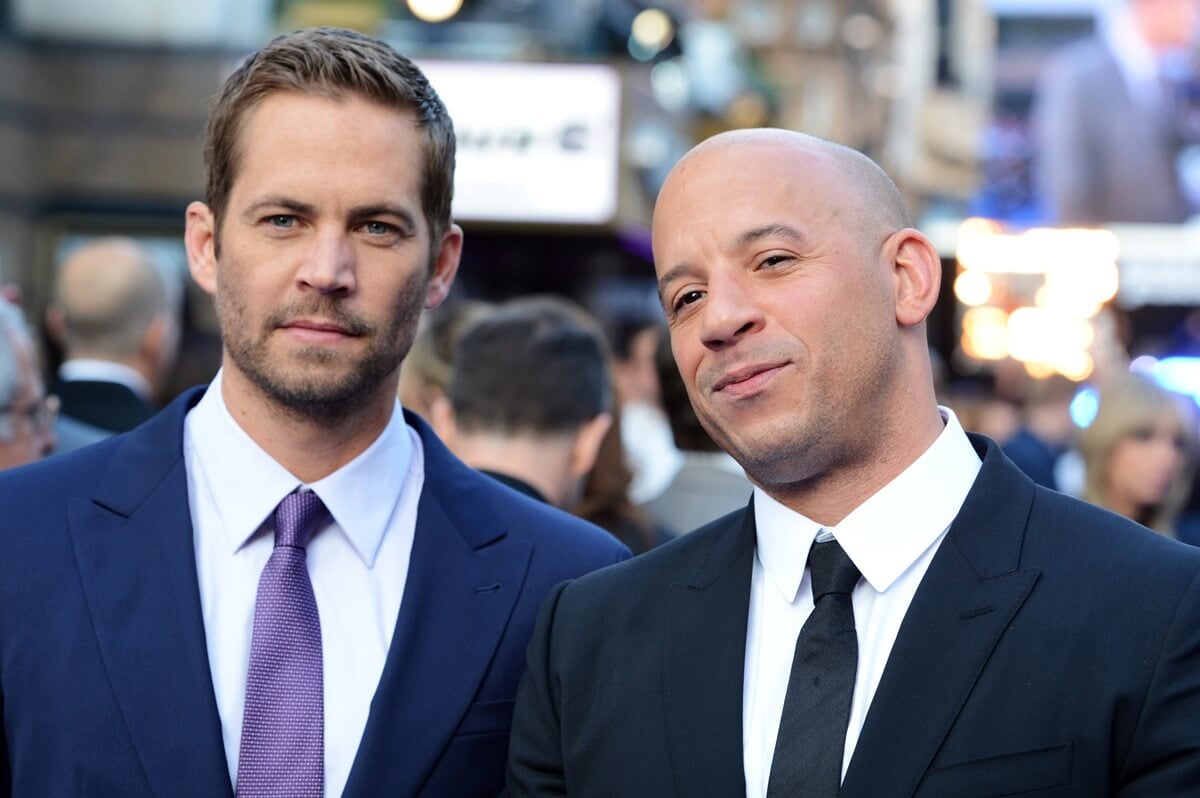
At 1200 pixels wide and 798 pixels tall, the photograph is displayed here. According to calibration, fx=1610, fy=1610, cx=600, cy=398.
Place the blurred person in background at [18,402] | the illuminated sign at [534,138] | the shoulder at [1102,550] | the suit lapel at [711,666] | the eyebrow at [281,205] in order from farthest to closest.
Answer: the illuminated sign at [534,138]
the blurred person in background at [18,402]
the eyebrow at [281,205]
the suit lapel at [711,666]
the shoulder at [1102,550]

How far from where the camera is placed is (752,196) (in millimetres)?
2602

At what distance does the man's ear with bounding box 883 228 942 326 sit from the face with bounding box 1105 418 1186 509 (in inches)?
135

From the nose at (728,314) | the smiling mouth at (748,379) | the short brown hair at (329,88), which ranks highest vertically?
the short brown hair at (329,88)

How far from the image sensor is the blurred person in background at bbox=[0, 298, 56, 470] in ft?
13.0

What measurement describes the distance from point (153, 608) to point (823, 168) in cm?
135

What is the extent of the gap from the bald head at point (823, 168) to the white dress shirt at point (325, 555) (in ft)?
2.70

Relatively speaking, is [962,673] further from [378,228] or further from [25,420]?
[25,420]

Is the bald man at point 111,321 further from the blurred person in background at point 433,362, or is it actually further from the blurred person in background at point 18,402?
the blurred person in background at point 18,402

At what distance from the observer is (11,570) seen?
2766mm

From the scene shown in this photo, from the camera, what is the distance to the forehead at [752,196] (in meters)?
2.58

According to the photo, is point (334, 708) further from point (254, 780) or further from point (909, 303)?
point (909, 303)

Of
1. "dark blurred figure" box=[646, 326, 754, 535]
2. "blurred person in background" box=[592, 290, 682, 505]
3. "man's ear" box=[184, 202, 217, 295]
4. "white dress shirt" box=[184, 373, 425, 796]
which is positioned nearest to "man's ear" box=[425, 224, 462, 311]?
"white dress shirt" box=[184, 373, 425, 796]

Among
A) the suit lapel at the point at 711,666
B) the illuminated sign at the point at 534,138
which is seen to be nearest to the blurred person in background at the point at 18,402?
the suit lapel at the point at 711,666

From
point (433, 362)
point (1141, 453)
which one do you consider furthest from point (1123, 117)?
point (433, 362)
